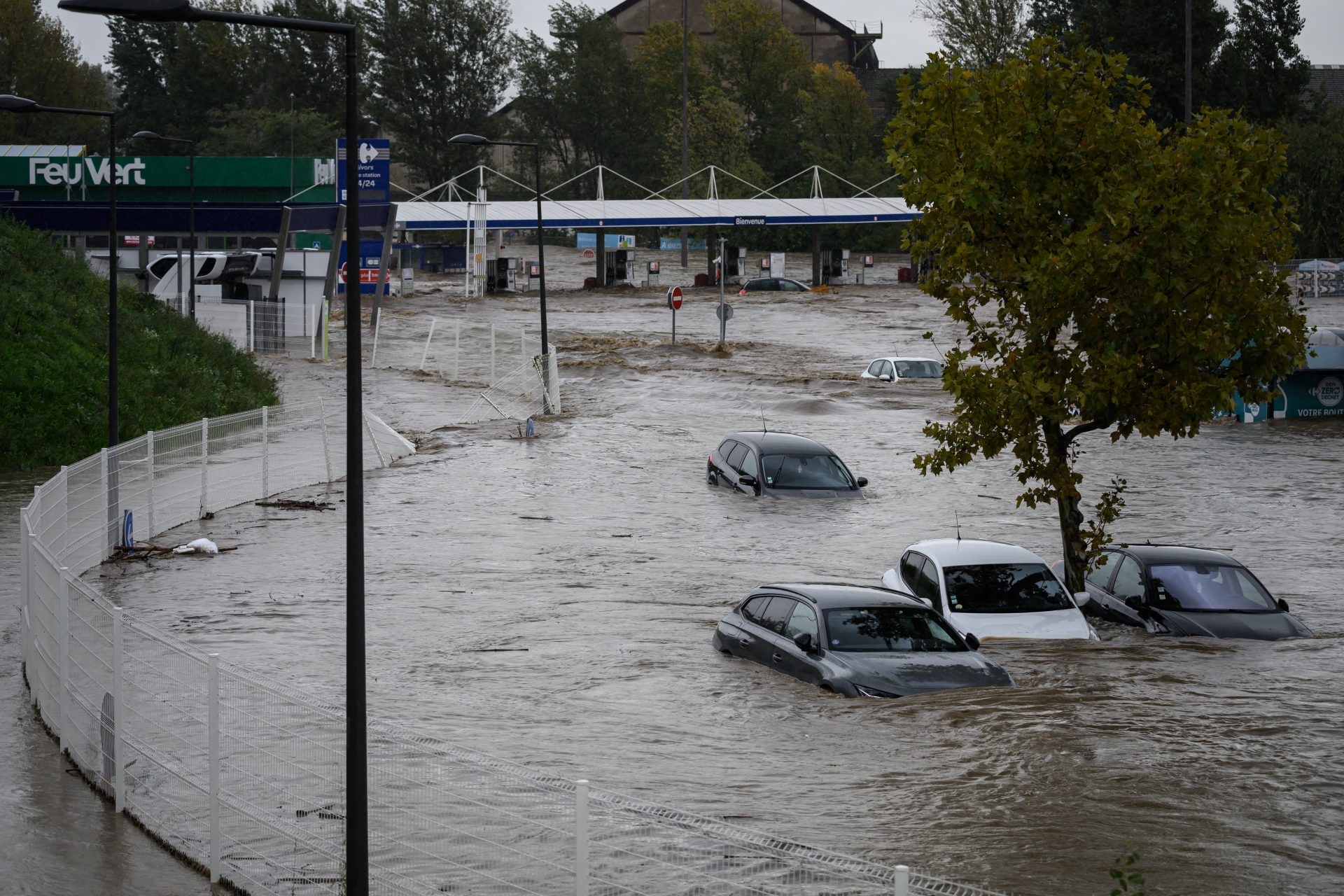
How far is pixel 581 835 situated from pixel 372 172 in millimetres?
49138

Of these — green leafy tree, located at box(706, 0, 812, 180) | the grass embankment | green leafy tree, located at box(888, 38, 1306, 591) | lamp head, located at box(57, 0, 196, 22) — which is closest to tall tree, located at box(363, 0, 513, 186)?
green leafy tree, located at box(706, 0, 812, 180)

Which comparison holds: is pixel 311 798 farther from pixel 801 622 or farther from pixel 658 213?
pixel 658 213

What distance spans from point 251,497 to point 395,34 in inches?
3839

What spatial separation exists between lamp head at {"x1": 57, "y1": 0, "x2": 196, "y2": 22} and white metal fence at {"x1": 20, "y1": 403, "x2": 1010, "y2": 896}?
3856 mm

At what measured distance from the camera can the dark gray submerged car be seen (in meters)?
13.6

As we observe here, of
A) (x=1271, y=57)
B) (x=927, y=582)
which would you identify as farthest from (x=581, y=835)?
(x=1271, y=57)

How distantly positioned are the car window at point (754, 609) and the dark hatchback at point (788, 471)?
1109cm

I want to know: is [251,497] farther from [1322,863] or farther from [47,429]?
[1322,863]

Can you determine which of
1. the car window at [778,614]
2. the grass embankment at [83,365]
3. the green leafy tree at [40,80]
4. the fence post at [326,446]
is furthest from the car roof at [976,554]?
the green leafy tree at [40,80]

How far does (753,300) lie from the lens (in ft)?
243

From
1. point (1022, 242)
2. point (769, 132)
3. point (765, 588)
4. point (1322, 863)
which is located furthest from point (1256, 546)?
point (769, 132)

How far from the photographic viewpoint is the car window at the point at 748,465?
90.6 ft

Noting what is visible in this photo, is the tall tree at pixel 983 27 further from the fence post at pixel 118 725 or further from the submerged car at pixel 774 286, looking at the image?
the fence post at pixel 118 725

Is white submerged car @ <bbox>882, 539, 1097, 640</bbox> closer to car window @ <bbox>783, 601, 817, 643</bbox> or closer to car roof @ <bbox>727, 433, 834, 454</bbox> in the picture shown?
car window @ <bbox>783, 601, 817, 643</bbox>
